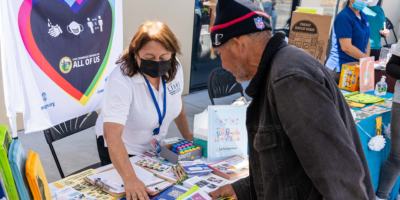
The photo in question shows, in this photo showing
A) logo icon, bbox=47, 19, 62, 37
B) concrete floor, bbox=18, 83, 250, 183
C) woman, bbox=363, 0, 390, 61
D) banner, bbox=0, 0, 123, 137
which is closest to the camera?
banner, bbox=0, 0, 123, 137

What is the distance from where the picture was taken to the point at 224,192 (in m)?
1.47

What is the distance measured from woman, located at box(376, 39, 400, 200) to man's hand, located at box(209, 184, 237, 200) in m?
1.87

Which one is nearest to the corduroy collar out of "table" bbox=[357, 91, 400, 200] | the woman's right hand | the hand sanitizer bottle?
the woman's right hand

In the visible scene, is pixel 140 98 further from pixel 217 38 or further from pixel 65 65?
pixel 65 65

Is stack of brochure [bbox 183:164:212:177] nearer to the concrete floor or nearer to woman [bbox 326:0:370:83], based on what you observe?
the concrete floor

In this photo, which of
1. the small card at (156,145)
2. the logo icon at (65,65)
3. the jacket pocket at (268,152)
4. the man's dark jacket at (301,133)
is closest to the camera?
the man's dark jacket at (301,133)

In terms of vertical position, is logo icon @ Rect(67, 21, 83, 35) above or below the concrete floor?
above

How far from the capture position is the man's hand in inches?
57.3

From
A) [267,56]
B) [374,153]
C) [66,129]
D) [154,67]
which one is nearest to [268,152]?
[267,56]

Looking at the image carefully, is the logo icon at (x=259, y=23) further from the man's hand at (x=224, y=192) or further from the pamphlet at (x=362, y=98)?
the pamphlet at (x=362, y=98)

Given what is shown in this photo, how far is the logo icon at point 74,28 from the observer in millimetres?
2896

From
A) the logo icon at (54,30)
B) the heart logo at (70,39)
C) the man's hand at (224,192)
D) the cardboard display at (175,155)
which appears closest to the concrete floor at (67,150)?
the heart logo at (70,39)

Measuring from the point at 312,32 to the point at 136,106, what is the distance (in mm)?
2214

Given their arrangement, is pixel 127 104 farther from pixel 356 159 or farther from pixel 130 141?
pixel 356 159
